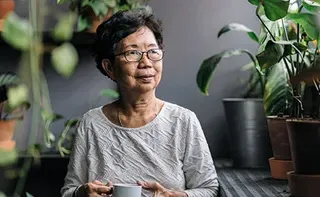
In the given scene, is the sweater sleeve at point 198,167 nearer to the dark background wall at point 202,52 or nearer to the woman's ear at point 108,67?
the woman's ear at point 108,67

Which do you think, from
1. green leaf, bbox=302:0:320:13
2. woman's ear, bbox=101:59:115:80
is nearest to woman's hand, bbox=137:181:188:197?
woman's ear, bbox=101:59:115:80

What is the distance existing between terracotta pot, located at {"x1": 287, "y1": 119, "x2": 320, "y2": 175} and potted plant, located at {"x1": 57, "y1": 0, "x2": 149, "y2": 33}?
1094 millimetres

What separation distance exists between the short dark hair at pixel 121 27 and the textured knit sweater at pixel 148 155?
247mm

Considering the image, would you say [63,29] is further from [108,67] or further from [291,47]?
[108,67]

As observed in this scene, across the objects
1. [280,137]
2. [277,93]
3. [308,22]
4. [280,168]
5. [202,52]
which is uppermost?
[308,22]

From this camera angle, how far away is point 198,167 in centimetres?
200

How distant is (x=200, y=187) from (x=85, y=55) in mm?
968

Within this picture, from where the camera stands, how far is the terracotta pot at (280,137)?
1997mm

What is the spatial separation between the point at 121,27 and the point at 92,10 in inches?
15.6

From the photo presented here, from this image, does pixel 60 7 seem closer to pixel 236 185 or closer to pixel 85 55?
pixel 85 55

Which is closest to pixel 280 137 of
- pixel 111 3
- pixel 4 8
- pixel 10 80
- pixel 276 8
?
pixel 276 8

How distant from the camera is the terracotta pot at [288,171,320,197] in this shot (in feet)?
4.99

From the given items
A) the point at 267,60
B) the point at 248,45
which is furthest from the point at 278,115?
the point at 248,45

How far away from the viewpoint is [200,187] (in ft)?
6.47
